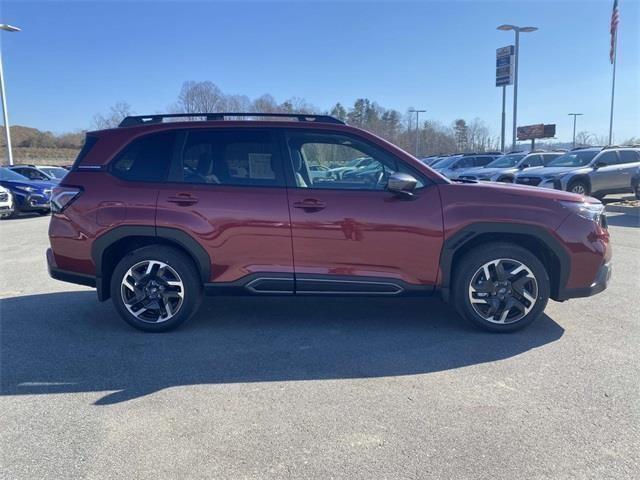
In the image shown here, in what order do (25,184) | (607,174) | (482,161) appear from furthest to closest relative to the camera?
(482,161) < (25,184) < (607,174)

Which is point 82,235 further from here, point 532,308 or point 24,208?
point 24,208

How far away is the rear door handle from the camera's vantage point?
428 centimetres

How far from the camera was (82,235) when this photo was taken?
4.41 meters

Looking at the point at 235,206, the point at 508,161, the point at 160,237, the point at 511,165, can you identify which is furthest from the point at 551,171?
the point at 160,237

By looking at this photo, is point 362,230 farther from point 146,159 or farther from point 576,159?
point 576,159

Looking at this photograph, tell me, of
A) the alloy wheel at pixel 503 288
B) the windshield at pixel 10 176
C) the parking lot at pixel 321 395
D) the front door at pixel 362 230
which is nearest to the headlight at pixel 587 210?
the alloy wheel at pixel 503 288

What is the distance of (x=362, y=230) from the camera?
419 cm

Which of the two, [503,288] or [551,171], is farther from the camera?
[551,171]

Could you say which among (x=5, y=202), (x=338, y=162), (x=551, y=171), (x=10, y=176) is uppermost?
(x=338, y=162)

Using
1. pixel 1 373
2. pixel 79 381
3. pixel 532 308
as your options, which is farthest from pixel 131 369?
pixel 532 308

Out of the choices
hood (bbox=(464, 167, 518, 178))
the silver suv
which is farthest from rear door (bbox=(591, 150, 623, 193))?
hood (bbox=(464, 167, 518, 178))

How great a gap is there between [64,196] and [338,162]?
8.44ft

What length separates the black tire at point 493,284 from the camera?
425 cm

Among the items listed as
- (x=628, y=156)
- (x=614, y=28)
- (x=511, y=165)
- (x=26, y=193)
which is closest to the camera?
(x=26, y=193)
